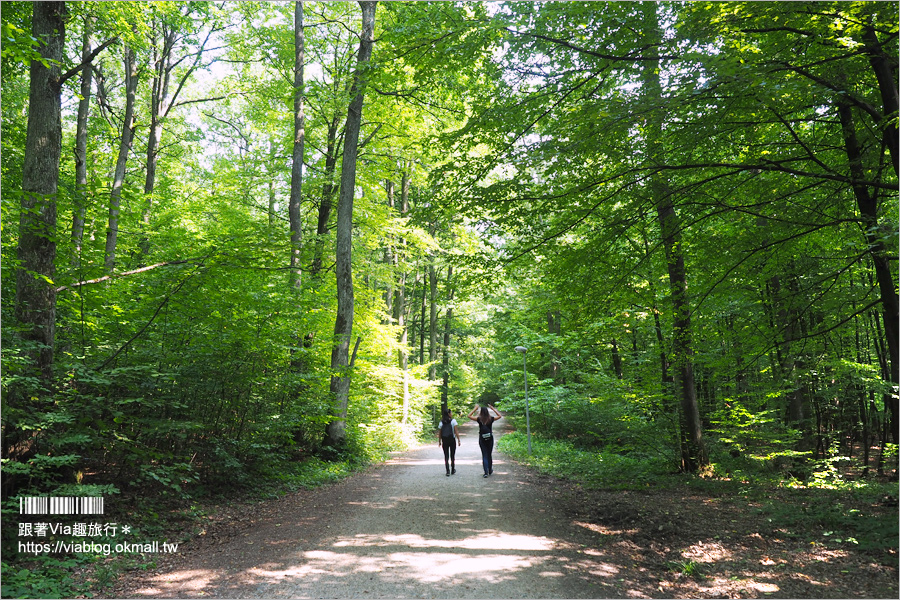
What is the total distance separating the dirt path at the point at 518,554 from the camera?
423 cm

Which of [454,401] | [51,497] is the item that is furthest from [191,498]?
[454,401]

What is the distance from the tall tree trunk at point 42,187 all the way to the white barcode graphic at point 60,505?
1315 mm

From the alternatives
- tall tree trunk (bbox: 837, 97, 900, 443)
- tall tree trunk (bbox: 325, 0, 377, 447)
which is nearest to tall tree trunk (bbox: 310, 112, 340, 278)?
tall tree trunk (bbox: 325, 0, 377, 447)

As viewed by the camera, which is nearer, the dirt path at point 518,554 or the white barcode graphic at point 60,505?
the dirt path at point 518,554

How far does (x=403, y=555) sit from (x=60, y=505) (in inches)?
145

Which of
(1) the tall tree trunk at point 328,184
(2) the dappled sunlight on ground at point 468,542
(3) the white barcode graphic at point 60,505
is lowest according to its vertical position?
(2) the dappled sunlight on ground at point 468,542

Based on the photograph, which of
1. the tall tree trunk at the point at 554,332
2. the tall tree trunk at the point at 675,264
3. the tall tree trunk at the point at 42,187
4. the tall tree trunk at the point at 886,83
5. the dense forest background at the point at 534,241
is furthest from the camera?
the tall tree trunk at the point at 554,332

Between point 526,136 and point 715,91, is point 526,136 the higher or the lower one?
the higher one

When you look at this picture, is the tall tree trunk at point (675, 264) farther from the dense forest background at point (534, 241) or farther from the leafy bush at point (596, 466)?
the leafy bush at point (596, 466)

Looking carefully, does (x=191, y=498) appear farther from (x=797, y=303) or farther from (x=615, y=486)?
(x=797, y=303)

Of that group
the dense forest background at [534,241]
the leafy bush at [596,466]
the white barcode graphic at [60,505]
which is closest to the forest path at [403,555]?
the white barcode graphic at [60,505]

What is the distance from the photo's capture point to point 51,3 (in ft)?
19.9

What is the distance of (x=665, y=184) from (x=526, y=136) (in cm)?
204

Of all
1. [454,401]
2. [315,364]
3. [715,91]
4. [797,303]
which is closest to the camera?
[715,91]
